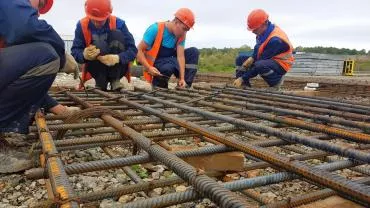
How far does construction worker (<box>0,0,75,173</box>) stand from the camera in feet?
7.12

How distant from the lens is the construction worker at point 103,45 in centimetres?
496

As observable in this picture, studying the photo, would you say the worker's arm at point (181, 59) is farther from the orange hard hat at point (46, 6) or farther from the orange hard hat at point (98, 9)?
the orange hard hat at point (46, 6)

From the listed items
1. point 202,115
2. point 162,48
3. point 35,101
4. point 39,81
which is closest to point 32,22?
point 39,81

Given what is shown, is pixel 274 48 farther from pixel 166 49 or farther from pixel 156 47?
pixel 156 47

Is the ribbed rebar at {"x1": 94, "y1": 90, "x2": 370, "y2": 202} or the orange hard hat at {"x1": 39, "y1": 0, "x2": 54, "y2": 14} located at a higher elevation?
the orange hard hat at {"x1": 39, "y1": 0, "x2": 54, "y2": 14}

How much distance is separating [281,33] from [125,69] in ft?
8.63

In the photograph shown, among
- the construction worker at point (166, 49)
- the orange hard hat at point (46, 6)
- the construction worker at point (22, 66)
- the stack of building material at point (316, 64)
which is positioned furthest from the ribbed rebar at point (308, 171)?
the stack of building material at point (316, 64)

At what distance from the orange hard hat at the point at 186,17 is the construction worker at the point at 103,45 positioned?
0.83 meters

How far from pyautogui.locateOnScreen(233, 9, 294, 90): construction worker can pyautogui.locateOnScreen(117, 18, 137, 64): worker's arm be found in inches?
69.2

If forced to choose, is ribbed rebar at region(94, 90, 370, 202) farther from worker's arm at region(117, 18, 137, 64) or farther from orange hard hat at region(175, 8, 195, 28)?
orange hard hat at region(175, 8, 195, 28)

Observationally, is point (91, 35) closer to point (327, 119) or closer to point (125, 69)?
point (125, 69)

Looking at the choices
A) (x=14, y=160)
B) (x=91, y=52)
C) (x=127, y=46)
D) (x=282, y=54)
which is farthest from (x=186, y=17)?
(x=14, y=160)

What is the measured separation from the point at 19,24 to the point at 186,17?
378cm

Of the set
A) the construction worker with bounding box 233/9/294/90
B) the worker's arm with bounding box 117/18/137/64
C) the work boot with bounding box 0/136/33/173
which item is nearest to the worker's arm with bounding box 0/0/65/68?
the work boot with bounding box 0/136/33/173
